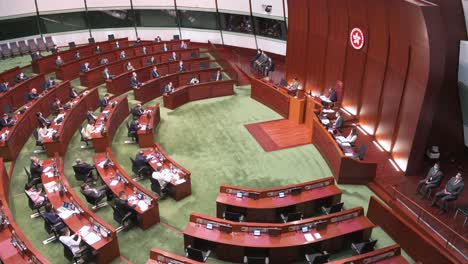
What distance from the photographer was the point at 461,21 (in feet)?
31.5

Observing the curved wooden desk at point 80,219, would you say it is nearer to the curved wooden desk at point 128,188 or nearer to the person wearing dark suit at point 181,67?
the curved wooden desk at point 128,188

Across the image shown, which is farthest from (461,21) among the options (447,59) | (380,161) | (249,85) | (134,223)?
(249,85)

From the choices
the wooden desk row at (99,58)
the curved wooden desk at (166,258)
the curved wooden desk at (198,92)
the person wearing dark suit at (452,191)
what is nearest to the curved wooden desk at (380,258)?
the person wearing dark suit at (452,191)

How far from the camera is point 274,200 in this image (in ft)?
31.8

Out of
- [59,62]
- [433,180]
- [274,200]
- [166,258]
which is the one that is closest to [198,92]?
[59,62]

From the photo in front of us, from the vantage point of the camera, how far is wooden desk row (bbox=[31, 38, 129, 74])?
730 inches

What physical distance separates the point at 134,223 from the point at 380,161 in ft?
24.3

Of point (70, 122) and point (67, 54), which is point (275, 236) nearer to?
point (70, 122)

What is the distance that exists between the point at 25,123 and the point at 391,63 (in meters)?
11.9

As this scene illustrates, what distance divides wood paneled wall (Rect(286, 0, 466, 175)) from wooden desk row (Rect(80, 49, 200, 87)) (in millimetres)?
6719

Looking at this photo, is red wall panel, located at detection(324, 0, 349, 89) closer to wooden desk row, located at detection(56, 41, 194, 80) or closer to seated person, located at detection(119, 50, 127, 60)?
wooden desk row, located at detection(56, 41, 194, 80)

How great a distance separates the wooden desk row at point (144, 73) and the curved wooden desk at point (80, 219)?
6.98 meters

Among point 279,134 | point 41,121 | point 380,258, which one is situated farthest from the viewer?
point 279,134

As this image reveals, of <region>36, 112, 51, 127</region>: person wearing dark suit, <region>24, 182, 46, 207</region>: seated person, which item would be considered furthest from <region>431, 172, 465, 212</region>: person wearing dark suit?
<region>36, 112, 51, 127</region>: person wearing dark suit
